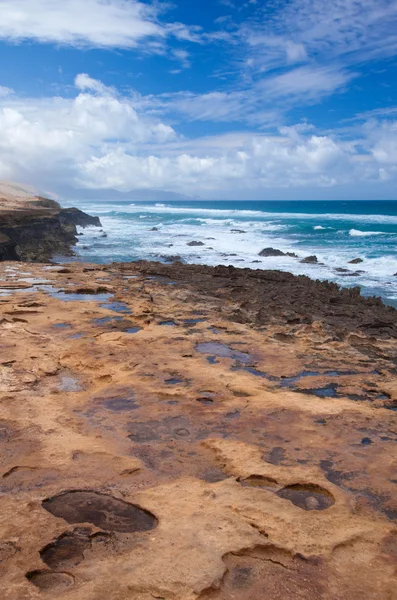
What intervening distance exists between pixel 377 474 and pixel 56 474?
2793 millimetres

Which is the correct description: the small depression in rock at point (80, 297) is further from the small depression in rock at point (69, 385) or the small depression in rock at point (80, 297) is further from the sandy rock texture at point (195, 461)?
the small depression in rock at point (69, 385)

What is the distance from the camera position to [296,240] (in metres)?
38.9

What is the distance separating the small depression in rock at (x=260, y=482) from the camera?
3.96 meters

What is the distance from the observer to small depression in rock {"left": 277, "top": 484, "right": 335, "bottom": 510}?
374 centimetres

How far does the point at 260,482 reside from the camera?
401 centimetres

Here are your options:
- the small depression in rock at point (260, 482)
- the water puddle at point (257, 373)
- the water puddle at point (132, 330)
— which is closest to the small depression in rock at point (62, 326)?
the water puddle at point (132, 330)

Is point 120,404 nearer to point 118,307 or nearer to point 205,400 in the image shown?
point 205,400

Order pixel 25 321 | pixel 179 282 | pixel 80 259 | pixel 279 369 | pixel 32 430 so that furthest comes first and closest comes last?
pixel 80 259 → pixel 179 282 → pixel 25 321 → pixel 279 369 → pixel 32 430

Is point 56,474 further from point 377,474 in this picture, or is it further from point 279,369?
point 279,369

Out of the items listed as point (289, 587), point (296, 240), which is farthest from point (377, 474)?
point (296, 240)

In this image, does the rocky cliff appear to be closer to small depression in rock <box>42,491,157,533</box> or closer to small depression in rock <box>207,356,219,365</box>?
small depression in rock <box>207,356,219,365</box>

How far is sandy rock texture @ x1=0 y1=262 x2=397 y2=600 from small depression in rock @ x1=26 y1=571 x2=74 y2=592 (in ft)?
0.03

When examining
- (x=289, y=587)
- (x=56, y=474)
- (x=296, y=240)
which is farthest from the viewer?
(x=296, y=240)

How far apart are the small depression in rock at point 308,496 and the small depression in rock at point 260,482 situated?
104 mm
